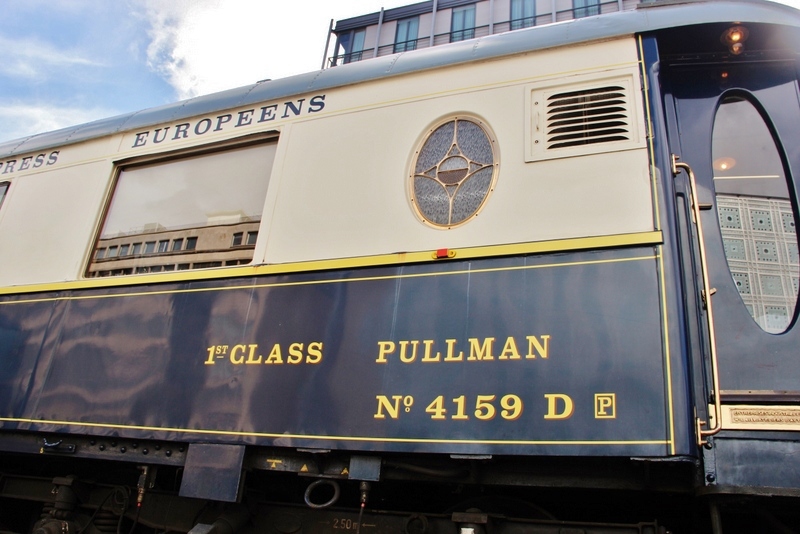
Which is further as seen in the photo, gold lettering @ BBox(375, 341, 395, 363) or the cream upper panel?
gold lettering @ BBox(375, 341, 395, 363)

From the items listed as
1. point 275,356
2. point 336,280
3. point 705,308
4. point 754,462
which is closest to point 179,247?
point 275,356

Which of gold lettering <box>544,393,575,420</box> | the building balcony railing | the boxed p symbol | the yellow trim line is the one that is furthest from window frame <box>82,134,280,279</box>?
the building balcony railing

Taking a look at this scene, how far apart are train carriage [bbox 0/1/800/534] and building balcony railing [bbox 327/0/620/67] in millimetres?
14901

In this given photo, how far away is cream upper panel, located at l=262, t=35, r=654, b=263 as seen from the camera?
3252mm

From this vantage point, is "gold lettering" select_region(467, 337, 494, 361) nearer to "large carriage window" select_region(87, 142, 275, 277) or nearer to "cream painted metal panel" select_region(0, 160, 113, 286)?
"large carriage window" select_region(87, 142, 275, 277)

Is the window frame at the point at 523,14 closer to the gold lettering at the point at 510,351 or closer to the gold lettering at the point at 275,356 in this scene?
the gold lettering at the point at 275,356

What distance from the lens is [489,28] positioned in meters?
19.6

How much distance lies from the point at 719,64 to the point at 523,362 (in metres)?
1.98

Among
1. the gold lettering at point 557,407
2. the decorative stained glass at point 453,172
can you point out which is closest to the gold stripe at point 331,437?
the gold lettering at point 557,407

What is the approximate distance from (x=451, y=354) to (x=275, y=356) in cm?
104

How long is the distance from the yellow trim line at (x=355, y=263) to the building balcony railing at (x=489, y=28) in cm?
1487

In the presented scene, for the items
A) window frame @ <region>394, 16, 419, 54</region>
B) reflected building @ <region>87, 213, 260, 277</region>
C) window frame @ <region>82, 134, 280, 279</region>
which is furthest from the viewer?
window frame @ <region>394, 16, 419, 54</region>

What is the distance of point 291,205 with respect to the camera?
4.04 m

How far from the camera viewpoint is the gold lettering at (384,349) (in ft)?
11.1
